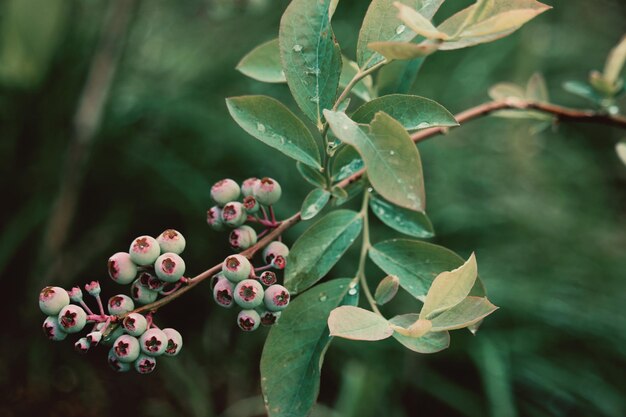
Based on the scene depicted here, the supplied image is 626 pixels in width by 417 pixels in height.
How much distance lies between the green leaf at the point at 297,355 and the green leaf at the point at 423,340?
7cm

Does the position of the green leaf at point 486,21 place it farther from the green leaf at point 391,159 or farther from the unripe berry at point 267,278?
the unripe berry at point 267,278

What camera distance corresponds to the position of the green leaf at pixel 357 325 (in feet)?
1.32

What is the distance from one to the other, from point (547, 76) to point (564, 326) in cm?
120

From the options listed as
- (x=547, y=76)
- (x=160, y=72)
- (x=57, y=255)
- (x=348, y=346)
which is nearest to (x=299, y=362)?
(x=57, y=255)

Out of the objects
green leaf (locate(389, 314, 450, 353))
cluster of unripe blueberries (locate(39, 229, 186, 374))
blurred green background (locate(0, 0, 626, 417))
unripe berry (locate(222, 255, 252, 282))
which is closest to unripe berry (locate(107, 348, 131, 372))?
cluster of unripe blueberries (locate(39, 229, 186, 374))

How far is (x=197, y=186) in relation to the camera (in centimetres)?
190

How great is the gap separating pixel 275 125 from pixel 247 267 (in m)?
0.12

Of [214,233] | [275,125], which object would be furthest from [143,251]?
[214,233]

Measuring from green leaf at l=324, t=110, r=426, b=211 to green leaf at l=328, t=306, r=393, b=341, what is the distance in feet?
→ 0.28

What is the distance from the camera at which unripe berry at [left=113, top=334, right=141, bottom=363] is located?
452 millimetres

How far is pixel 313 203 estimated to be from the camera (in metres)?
0.53

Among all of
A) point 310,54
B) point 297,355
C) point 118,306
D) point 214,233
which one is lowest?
point 214,233

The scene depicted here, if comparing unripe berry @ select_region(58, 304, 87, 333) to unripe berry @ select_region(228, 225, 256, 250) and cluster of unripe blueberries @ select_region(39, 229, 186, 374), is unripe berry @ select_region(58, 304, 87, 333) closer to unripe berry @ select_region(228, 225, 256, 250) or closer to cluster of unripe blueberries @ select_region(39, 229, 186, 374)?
cluster of unripe blueberries @ select_region(39, 229, 186, 374)

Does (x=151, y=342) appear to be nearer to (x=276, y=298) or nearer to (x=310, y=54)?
(x=276, y=298)
